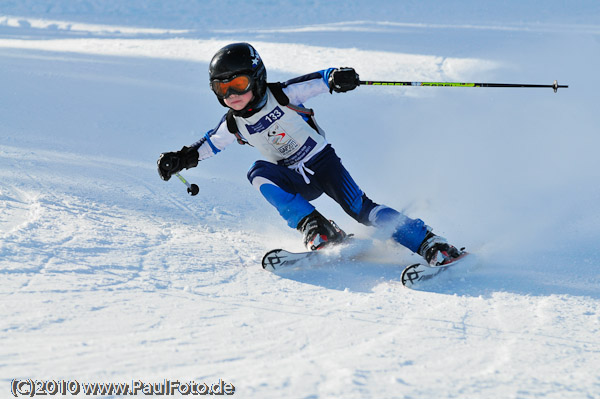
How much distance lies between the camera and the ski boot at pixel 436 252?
148 inches

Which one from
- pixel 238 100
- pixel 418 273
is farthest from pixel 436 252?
pixel 238 100

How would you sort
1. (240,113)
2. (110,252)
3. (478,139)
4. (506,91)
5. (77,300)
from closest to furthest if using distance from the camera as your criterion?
(77,300)
(110,252)
(240,113)
(478,139)
(506,91)

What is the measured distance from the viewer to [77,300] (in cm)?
292

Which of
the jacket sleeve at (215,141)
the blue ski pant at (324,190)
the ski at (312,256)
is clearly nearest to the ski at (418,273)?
the blue ski pant at (324,190)

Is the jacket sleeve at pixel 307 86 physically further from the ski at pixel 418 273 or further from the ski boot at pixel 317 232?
the ski at pixel 418 273

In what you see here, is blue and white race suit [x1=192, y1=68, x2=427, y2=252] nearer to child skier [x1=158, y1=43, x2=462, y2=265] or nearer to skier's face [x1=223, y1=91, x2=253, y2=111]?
child skier [x1=158, y1=43, x2=462, y2=265]

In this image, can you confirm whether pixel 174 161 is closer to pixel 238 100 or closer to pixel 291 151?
pixel 238 100

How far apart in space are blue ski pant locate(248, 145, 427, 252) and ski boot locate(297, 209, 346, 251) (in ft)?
0.14

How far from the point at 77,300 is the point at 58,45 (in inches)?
344

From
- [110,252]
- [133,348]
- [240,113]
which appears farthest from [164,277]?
[240,113]

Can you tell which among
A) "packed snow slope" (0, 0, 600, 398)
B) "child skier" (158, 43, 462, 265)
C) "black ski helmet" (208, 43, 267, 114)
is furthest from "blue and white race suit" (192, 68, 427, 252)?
"packed snow slope" (0, 0, 600, 398)

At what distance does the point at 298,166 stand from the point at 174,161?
818mm

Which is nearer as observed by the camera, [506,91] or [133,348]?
[133,348]

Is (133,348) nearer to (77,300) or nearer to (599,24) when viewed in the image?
(77,300)
